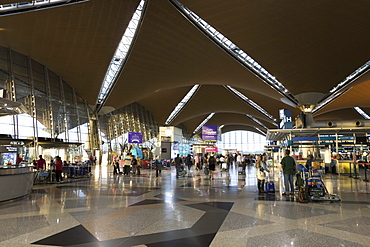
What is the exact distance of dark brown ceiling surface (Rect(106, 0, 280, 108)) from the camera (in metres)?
20.7

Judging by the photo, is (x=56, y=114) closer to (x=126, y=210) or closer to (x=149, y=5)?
(x=149, y=5)

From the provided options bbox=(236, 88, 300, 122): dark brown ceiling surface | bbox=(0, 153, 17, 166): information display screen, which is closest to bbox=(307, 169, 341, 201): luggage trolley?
bbox=(0, 153, 17, 166): information display screen

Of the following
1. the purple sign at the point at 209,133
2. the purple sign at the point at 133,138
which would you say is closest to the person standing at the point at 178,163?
the purple sign at the point at 209,133

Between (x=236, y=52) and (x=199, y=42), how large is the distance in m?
3.55

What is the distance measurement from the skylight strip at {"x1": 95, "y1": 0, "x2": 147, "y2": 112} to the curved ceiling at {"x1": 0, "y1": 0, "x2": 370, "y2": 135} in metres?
0.50

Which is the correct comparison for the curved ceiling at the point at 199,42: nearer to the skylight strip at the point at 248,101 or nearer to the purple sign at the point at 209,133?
the purple sign at the point at 209,133

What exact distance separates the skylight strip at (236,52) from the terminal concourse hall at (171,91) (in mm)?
116

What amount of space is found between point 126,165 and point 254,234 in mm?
17012

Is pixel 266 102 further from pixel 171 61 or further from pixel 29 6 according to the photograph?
pixel 29 6

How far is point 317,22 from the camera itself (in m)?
17.4

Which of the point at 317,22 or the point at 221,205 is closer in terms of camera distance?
the point at 221,205

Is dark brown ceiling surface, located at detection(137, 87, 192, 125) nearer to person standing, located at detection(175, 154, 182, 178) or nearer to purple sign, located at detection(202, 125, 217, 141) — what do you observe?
purple sign, located at detection(202, 125, 217, 141)

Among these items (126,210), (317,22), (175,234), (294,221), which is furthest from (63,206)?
(317,22)

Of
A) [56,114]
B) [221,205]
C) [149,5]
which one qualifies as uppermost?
[149,5]
